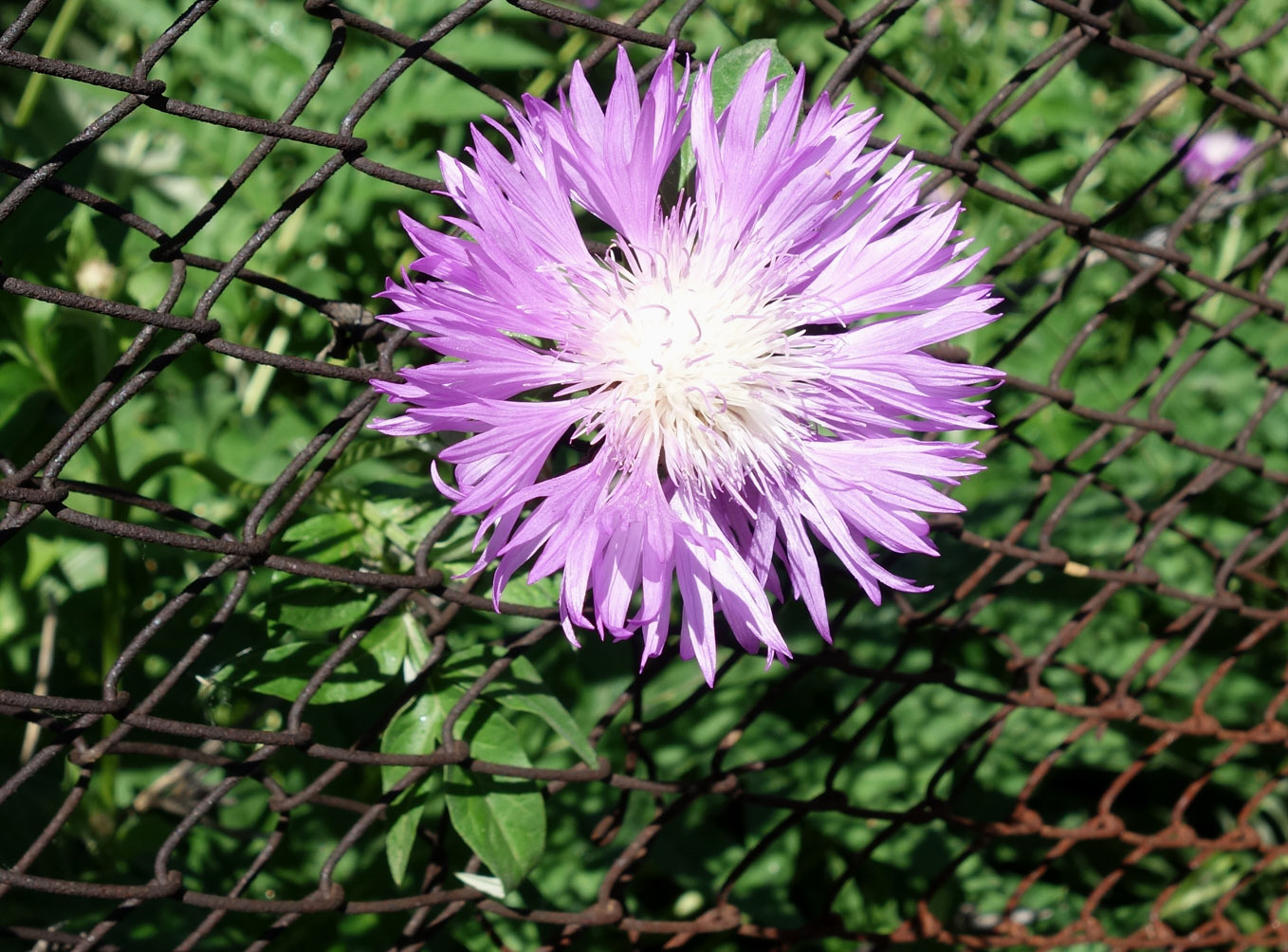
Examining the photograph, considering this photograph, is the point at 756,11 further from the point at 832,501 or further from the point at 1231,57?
the point at 832,501

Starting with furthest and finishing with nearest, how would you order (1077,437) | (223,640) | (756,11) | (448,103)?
(756,11) → (1077,437) → (448,103) → (223,640)

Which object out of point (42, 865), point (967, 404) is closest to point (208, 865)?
point (42, 865)

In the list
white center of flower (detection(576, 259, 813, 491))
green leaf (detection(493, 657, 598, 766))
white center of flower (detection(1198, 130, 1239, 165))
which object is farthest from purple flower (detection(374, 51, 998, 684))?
white center of flower (detection(1198, 130, 1239, 165))

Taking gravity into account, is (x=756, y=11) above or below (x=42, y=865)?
above

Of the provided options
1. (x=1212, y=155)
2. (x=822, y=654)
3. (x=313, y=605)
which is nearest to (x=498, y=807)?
(x=313, y=605)

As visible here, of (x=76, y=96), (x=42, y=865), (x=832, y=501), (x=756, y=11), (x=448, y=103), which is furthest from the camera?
(x=756, y=11)

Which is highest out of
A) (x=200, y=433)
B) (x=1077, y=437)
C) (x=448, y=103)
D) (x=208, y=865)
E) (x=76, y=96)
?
(x=76, y=96)

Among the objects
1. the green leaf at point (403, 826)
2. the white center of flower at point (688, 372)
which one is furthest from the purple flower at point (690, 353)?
the green leaf at point (403, 826)

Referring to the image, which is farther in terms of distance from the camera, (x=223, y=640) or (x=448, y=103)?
(x=448, y=103)
